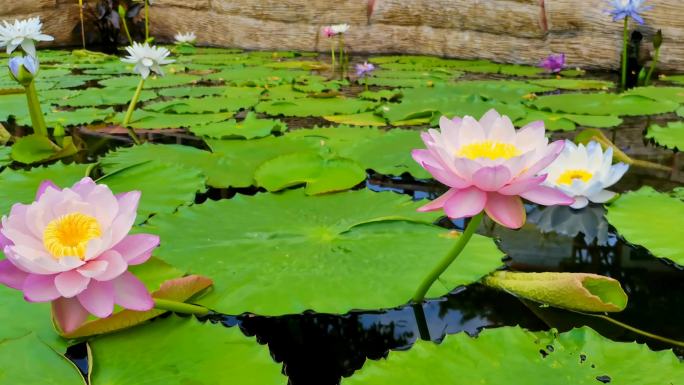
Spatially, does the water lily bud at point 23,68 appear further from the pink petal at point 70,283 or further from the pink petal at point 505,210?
the pink petal at point 505,210

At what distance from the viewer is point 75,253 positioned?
58cm

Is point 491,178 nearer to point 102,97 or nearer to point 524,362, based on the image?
point 524,362

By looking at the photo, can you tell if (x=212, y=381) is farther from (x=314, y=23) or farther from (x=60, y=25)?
(x=60, y=25)

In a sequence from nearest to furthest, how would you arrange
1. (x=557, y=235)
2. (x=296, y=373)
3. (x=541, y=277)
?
(x=296, y=373), (x=541, y=277), (x=557, y=235)

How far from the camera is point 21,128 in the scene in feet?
6.92

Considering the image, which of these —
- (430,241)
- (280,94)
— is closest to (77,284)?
(430,241)

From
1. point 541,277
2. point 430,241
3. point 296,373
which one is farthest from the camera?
point 430,241

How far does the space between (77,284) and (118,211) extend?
0.10 m

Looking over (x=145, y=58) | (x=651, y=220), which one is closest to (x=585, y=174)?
(x=651, y=220)

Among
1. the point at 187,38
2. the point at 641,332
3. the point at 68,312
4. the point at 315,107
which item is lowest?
the point at 187,38

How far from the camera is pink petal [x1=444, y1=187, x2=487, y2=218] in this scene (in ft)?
2.08

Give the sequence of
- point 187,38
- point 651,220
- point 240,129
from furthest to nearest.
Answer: point 187,38 → point 240,129 → point 651,220

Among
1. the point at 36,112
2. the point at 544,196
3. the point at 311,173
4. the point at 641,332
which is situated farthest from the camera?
the point at 36,112

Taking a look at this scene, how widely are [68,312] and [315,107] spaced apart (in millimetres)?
1830
